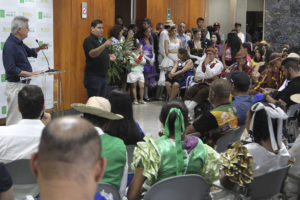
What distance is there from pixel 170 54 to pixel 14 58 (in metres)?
5.62

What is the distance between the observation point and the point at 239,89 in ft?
17.5

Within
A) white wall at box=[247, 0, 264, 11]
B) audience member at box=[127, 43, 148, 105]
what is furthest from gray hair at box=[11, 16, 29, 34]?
white wall at box=[247, 0, 264, 11]

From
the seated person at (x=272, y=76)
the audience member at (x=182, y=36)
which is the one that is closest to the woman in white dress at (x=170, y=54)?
the audience member at (x=182, y=36)

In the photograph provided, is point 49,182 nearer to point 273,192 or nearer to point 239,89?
point 273,192

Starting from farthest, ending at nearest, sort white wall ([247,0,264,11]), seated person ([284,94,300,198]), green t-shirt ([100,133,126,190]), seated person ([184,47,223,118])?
1. white wall ([247,0,264,11])
2. seated person ([184,47,223,118])
3. seated person ([284,94,300,198])
4. green t-shirt ([100,133,126,190])

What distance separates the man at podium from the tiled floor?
2356 mm

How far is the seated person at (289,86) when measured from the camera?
228 inches

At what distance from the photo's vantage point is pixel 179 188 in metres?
2.89

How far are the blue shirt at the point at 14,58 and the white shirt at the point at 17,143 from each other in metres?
3.17

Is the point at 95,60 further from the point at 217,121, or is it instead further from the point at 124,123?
the point at 124,123

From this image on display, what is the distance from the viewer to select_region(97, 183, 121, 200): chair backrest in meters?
2.81

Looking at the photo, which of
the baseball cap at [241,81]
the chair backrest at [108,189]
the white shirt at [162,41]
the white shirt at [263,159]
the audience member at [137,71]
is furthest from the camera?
the white shirt at [162,41]

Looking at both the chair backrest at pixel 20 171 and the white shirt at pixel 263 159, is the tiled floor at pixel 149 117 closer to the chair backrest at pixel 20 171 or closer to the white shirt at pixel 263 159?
the white shirt at pixel 263 159

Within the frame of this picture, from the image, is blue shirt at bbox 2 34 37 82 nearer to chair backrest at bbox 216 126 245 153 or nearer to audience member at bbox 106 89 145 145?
audience member at bbox 106 89 145 145
